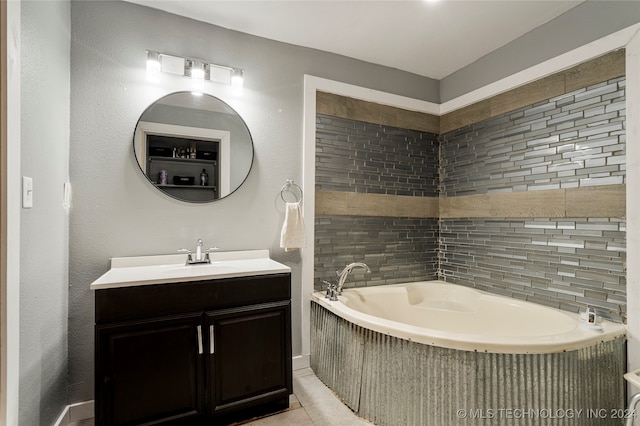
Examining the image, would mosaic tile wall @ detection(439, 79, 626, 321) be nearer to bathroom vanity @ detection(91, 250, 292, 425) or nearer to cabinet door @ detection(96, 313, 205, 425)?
bathroom vanity @ detection(91, 250, 292, 425)

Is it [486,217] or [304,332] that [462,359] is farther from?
[486,217]

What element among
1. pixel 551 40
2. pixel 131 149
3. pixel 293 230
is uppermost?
pixel 551 40

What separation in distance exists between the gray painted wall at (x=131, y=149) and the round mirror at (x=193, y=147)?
0.19 feet

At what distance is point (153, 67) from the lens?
187 cm

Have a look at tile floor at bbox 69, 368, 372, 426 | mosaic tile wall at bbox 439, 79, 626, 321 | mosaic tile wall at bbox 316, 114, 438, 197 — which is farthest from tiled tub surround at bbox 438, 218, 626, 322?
tile floor at bbox 69, 368, 372, 426

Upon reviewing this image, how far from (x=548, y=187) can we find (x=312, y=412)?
6.82ft

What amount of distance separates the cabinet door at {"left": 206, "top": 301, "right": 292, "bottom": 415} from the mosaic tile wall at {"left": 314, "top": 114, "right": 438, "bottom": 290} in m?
0.65

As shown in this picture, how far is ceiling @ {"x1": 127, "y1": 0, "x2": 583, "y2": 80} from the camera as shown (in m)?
1.88

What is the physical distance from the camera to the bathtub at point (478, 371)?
1.37 metres

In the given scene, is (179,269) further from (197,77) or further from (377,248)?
(377,248)

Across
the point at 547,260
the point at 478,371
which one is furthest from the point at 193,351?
the point at 547,260

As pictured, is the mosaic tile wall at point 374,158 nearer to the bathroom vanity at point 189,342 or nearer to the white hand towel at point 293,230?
the white hand towel at point 293,230

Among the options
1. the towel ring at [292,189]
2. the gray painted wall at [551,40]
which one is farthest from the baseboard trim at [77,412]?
the gray painted wall at [551,40]

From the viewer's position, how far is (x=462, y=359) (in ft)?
4.61
